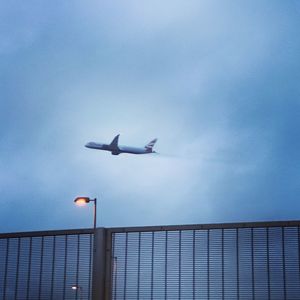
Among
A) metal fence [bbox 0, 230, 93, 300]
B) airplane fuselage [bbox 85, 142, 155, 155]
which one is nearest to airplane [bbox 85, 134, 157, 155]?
airplane fuselage [bbox 85, 142, 155, 155]

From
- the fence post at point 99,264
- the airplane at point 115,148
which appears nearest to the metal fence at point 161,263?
the fence post at point 99,264

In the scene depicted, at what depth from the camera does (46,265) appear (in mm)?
48625

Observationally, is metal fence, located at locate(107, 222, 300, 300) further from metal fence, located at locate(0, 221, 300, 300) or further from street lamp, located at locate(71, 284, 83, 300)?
street lamp, located at locate(71, 284, 83, 300)

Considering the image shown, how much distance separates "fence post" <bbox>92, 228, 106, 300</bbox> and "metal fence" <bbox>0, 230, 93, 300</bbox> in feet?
1.71

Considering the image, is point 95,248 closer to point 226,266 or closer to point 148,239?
point 148,239

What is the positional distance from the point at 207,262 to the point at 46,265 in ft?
33.0

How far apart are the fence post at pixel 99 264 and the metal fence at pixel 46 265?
20.5 inches

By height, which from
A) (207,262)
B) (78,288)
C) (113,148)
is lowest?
(78,288)

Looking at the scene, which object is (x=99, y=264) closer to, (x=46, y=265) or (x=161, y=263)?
(x=161, y=263)

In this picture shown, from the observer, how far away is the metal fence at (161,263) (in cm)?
4419

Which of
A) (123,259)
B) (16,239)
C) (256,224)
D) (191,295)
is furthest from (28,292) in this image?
(256,224)

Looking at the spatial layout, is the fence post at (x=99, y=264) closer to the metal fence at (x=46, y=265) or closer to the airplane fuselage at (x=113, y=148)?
the metal fence at (x=46, y=265)

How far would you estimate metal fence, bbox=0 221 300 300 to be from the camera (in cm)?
4419

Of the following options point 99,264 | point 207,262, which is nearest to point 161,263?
point 207,262
